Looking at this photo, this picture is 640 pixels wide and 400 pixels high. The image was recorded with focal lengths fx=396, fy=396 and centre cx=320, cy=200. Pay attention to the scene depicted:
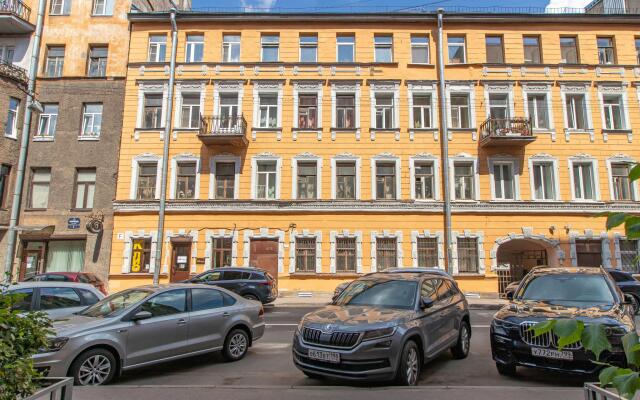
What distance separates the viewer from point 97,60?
23.0 m

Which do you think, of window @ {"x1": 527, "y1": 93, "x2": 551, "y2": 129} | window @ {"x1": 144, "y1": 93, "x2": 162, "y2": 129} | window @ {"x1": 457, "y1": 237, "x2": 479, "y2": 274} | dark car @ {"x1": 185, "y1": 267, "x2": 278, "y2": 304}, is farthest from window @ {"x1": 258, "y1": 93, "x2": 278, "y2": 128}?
window @ {"x1": 527, "y1": 93, "x2": 551, "y2": 129}

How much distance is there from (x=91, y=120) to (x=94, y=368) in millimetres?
19817

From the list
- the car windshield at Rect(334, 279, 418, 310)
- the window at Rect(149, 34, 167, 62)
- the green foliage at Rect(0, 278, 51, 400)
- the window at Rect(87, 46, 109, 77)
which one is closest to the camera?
the green foliage at Rect(0, 278, 51, 400)

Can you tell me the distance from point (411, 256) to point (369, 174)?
4749 mm

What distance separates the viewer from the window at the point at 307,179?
21.0 meters

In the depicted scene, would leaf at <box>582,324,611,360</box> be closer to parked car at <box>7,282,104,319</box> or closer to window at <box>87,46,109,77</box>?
parked car at <box>7,282,104,319</box>

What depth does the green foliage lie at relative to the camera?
2.77 m

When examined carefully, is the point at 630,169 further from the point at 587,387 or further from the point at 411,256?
the point at 411,256

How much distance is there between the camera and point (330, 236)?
66.7 feet

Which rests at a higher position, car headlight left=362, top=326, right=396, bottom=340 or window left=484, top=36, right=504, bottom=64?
window left=484, top=36, right=504, bottom=64

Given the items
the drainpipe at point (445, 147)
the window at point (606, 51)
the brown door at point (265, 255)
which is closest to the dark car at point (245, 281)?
the brown door at point (265, 255)

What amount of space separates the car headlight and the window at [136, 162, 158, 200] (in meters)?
18.0

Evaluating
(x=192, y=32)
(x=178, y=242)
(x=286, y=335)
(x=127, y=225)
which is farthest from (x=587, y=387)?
(x=192, y=32)

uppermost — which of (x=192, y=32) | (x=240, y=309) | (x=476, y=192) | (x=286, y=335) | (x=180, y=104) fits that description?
(x=192, y=32)
